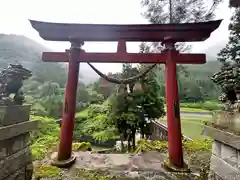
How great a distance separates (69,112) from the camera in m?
4.02

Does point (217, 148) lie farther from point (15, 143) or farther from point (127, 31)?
point (127, 31)

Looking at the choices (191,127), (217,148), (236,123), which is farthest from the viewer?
(191,127)

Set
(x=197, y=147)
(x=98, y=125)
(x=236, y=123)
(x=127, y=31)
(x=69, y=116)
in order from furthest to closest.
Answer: (x=98, y=125) < (x=197, y=147) < (x=127, y=31) < (x=69, y=116) < (x=236, y=123)

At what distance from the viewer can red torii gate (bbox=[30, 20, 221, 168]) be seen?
3.99 m

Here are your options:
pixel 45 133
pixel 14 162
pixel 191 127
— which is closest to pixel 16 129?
pixel 14 162

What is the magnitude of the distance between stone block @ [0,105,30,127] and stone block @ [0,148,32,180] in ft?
1.45

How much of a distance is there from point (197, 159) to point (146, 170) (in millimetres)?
1575

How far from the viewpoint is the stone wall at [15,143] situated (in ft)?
7.35

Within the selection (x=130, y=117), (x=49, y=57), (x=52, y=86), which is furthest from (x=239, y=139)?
(x=52, y=86)

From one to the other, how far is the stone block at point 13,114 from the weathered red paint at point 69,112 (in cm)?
123

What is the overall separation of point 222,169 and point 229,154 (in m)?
0.27

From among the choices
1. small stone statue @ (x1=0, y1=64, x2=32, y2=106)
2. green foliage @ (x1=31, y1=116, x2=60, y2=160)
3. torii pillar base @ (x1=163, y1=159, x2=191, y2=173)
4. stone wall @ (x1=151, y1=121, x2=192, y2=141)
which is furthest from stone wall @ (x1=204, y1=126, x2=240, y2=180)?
stone wall @ (x1=151, y1=121, x2=192, y2=141)

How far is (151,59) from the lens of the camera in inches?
165

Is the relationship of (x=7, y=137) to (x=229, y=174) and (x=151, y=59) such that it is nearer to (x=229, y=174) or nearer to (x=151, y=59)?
(x=229, y=174)
